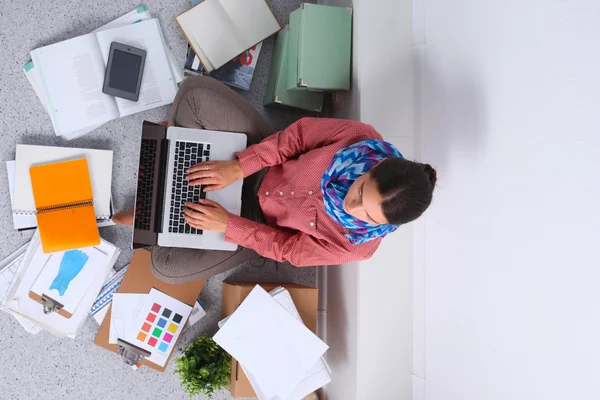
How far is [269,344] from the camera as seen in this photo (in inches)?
49.6

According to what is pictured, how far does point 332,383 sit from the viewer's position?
1443mm

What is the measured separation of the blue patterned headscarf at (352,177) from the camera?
0.96 meters

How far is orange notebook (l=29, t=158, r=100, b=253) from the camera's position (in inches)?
55.0

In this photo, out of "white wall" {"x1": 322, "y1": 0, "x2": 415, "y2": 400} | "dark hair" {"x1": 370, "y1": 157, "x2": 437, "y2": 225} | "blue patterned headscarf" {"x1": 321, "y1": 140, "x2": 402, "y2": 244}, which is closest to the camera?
"dark hair" {"x1": 370, "y1": 157, "x2": 437, "y2": 225}

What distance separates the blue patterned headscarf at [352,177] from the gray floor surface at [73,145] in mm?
712

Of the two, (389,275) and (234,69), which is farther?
(234,69)

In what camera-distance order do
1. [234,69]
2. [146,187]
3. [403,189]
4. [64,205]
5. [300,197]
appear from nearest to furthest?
[403,189]
[300,197]
[146,187]
[64,205]
[234,69]

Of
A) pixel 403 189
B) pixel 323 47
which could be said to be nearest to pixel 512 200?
pixel 403 189

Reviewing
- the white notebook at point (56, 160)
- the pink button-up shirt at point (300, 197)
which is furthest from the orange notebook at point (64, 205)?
the pink button-up shirt at point (300, 197)

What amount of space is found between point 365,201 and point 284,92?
2.28 feet

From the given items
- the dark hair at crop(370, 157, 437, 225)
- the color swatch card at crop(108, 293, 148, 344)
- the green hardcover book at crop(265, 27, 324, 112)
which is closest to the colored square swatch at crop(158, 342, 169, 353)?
the color swatch card at crop(108, 293, 148, 344)

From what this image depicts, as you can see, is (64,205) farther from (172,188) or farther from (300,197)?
(300,197)

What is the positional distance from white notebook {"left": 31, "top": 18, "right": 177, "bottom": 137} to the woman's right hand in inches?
15.6

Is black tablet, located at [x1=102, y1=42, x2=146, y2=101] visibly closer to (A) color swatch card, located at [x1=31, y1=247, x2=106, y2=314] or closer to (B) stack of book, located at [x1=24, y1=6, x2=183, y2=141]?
(B) stack of book, located at [x1=24, y1=6, x2=183, y2=141]
